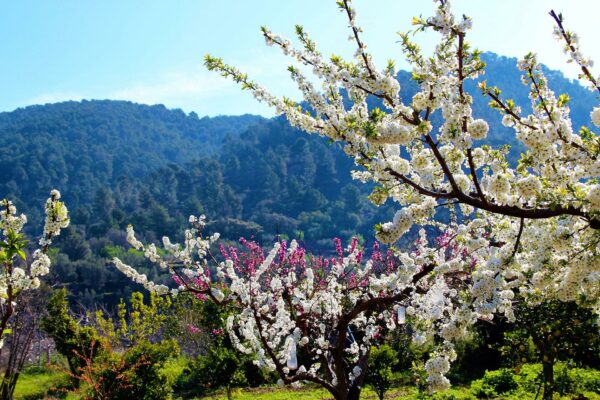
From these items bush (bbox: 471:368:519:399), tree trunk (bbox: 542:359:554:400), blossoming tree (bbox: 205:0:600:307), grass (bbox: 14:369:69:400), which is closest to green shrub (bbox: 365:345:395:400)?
bush (bbox: 471:368:519:399)

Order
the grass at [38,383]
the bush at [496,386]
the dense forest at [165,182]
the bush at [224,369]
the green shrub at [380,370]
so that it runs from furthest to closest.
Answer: the dense forest at [165,182] < the grass at [38,383] < the bush at [224,369] < the green shrub at [380,370] < the bush at [496,386]

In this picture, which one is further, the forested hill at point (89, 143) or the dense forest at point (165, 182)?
the forested hill at point (89, 143)

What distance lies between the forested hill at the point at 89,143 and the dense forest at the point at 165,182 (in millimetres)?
368

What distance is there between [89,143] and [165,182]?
52.3 metres

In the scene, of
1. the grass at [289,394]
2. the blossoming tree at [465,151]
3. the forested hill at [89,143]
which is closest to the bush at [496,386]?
the grass at [289,394]

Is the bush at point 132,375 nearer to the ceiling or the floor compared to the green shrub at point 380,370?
nearer to the floor

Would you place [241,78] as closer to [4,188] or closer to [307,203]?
[307,203]

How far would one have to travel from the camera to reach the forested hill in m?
106

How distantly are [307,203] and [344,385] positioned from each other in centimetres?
8552

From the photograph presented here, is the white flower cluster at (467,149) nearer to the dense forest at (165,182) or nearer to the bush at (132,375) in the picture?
the bush at (132,375)

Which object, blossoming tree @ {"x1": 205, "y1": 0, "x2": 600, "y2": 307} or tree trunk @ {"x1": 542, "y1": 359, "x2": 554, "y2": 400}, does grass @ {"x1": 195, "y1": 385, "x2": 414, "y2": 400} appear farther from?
blossoming tree @ {"x1": 205, "y1": 0, "x2": 600, "y2": 307}

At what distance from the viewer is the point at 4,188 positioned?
99250mm

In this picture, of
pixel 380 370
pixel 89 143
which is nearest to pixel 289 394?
pixel 380 370

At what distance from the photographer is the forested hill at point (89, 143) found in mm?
106125
